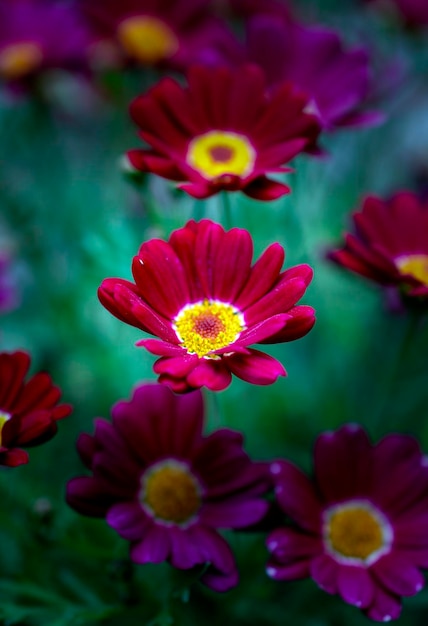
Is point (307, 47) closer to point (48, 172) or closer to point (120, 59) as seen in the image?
point (120, 59)

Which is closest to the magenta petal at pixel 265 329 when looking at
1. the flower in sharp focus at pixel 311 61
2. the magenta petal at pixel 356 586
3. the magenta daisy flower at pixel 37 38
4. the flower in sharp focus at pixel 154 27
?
the magenta petal at pixel 356 586

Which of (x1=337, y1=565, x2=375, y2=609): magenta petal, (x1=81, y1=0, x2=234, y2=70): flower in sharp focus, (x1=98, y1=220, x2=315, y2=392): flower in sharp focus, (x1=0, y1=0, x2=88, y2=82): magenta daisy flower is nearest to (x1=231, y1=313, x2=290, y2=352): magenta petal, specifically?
(x1=98, y1=220, x2=315, y2=392): flower in sharp focus

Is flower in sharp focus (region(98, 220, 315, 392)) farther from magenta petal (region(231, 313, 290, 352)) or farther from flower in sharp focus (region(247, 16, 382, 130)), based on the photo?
flower in sharp focus (region(247, 16, 382, 130))

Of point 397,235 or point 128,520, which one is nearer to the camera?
point 128,520

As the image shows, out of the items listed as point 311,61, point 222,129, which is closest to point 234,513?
point 222,129

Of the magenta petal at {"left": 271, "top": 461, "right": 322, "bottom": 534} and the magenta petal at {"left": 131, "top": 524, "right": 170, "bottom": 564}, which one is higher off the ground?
the magenta petal at {"left": 271, "top": 461, "right": 322, "bottom": 534}

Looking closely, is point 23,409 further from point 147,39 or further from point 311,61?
point 147,39
